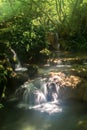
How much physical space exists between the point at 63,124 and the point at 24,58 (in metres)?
8.89

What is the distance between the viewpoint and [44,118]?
11.1 m

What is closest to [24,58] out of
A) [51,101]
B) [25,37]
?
[25,37]

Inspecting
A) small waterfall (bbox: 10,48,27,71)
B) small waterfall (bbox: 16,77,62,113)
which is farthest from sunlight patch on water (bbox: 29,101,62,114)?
small waterfall (bbox: 10,48,27,71)

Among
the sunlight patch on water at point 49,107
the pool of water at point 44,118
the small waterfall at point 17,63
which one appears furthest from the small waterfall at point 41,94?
the small waterfall at point 17,63

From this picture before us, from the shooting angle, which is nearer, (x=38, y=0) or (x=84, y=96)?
(x=38, y=0)

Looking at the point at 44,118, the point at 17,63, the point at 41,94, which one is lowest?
the point at 44,118

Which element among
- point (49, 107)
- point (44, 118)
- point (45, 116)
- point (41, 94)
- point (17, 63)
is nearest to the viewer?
point (44, 118)

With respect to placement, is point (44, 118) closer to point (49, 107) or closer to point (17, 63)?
point (49, 107)

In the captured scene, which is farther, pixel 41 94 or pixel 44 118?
pixel 41 94

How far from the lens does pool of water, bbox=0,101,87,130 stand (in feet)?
33.8

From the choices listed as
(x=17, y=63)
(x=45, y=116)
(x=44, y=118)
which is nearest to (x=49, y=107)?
(x=45, y=116)

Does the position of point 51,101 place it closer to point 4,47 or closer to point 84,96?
point 84,96

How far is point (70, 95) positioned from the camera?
13172 millimetres

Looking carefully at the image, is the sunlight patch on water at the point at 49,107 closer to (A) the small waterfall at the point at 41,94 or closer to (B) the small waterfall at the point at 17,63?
(A) the small waterfall at the point at 41,94
